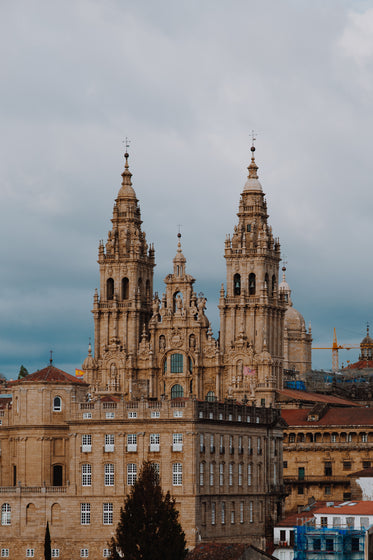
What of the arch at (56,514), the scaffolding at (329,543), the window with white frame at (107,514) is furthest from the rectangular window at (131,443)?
the scaffolding at (329,543)

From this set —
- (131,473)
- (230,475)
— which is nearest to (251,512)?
(230,475)

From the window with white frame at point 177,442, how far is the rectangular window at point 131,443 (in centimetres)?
388

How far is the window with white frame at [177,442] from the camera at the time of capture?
503ft

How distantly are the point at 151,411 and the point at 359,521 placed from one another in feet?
73.7

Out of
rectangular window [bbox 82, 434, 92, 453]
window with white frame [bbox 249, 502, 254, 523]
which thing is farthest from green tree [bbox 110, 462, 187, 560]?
window with white frame [bbox 249, 502, 254, 523]

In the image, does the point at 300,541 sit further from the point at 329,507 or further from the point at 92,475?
the point at 92,475

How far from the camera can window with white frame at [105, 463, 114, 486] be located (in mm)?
155250

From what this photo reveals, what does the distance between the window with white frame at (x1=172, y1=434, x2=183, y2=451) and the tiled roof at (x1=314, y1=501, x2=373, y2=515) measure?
14.4 m

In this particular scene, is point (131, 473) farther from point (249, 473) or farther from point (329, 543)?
point (329, 543)

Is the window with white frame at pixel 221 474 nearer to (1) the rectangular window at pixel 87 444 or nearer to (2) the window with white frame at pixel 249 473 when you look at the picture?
(2) the window with white frame at pixel 249 473

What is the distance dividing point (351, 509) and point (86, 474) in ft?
83.9

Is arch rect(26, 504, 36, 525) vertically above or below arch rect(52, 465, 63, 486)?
below

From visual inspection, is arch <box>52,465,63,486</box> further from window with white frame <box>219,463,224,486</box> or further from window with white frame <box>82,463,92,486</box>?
window with white frame <box>219,463,224,486</box>

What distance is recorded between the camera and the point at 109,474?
15538cm
